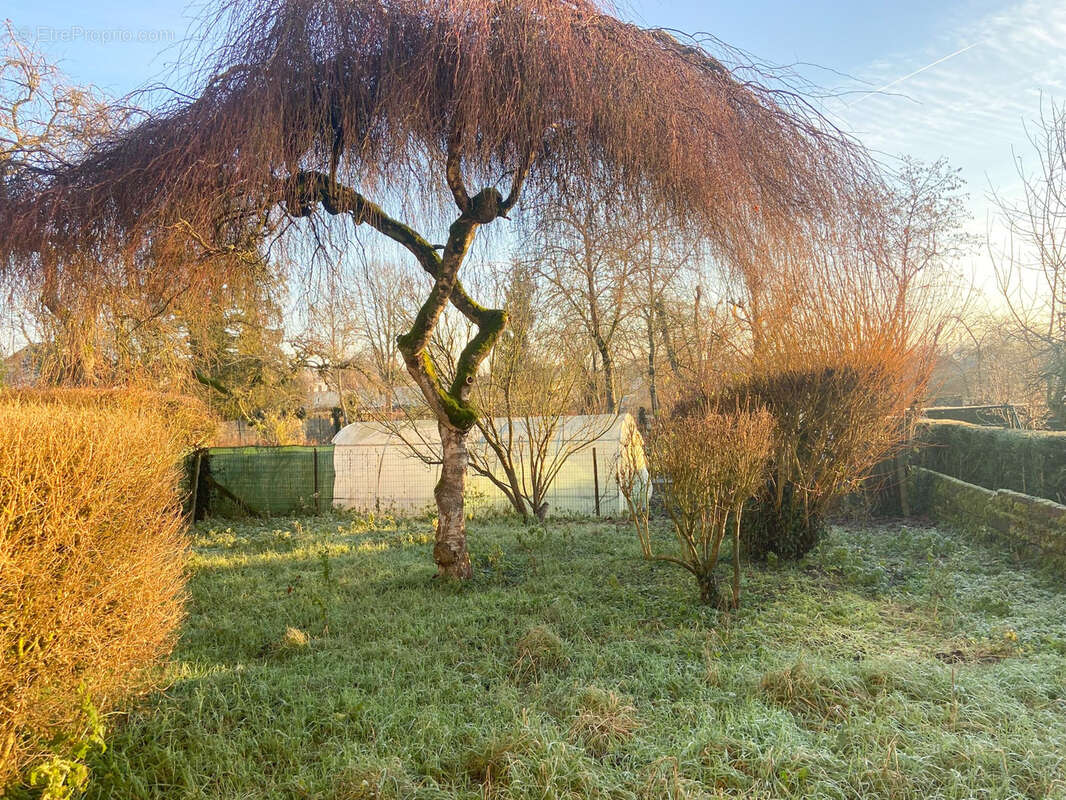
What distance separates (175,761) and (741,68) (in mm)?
4237

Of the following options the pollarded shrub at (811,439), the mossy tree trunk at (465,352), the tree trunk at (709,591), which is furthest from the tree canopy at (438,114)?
the pollarded shrub at (811,439)

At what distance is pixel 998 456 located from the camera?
25.9ft

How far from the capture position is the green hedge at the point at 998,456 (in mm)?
7125

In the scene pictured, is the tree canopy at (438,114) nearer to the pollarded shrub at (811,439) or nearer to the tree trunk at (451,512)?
the tree trunk at (451,512)

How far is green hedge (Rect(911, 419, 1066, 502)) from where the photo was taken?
281 inches

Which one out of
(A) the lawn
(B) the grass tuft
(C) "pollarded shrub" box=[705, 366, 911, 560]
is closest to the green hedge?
(A) the lawn

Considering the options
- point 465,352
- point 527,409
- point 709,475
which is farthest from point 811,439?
point 527,409

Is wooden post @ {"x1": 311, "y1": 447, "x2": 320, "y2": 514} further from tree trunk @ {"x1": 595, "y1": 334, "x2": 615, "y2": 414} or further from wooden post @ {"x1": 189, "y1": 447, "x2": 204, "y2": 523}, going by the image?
tree trunk @ {"x1": 595, "y1": 334, "x2": 615, "y2": 414}

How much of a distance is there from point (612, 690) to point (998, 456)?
297 inches

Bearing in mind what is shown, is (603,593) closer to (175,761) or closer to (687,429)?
(687,429)

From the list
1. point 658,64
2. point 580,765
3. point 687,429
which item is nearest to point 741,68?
point 658,64

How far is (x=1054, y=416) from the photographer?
10219 millimetres

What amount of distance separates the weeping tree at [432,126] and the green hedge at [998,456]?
616cm

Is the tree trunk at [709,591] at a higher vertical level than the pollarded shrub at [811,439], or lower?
lower
